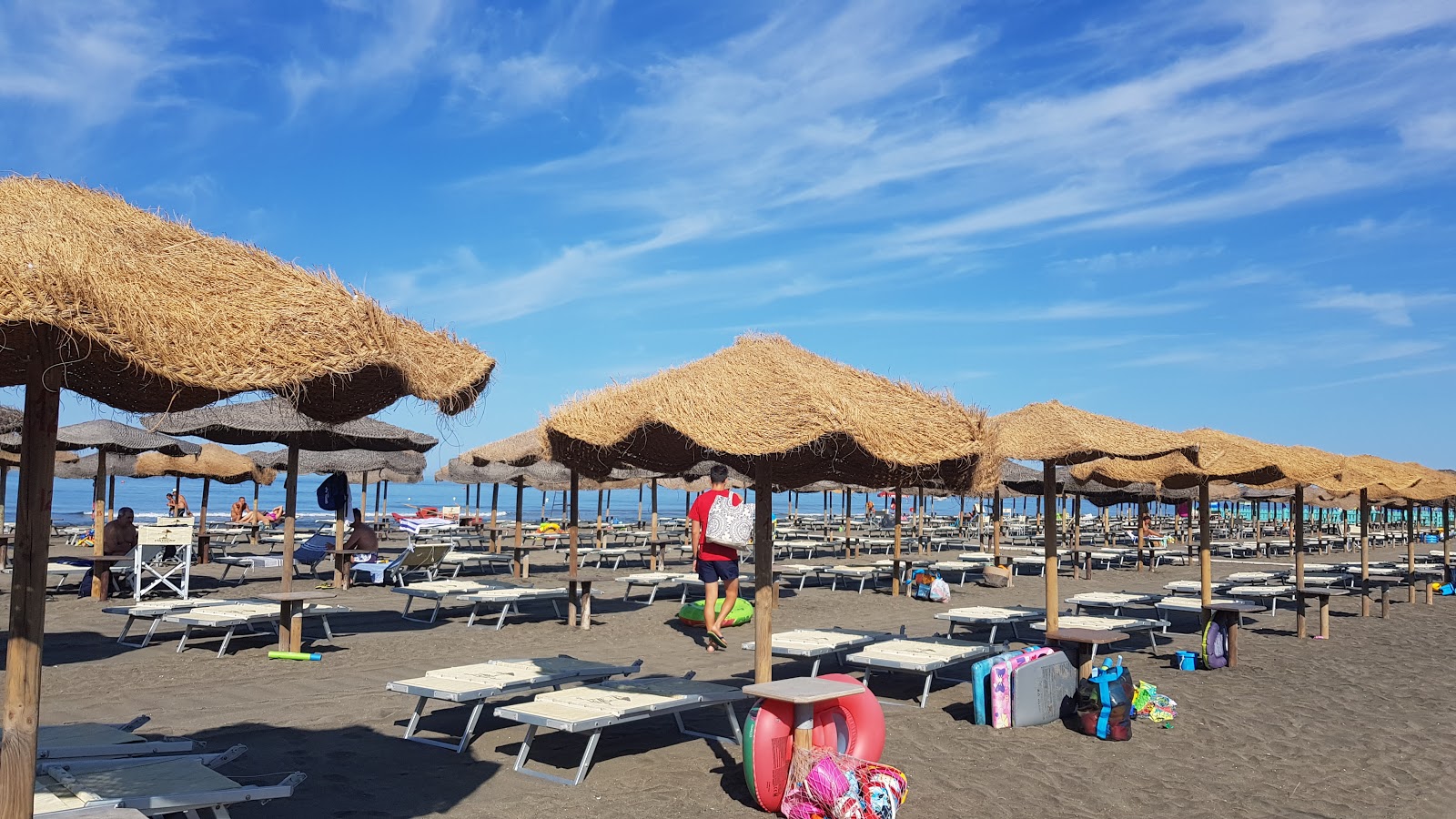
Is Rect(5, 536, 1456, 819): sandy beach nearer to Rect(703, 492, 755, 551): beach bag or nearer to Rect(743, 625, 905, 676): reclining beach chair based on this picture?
Rect(743, 625, 905, 676): reclining beach chair

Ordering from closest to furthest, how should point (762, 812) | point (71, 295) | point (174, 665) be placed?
point (71, 295) < point (762, 812) < point (174, 665)

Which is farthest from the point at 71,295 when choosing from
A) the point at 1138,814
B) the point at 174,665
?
the point at 174,665

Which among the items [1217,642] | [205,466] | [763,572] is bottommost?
[1217,642]

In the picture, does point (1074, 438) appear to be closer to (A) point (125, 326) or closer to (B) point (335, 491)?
(A) point (125, 326)

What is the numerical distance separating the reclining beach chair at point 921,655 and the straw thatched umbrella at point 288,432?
4.55m

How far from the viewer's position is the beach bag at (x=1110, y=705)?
631cm

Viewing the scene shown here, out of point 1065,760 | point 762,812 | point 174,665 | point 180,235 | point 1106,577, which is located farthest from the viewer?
point 1106,577

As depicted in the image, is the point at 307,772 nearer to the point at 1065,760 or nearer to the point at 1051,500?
the point at 1065,760

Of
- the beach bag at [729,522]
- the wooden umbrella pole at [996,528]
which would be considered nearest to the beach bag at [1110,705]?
the beach bag at [729,522]

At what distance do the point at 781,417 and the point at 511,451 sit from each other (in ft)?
33.3

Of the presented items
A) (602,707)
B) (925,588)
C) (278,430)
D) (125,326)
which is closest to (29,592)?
(125,326)

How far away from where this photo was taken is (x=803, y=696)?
462 centimetres

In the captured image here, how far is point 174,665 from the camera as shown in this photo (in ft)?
27.0

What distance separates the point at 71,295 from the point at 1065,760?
545cm
